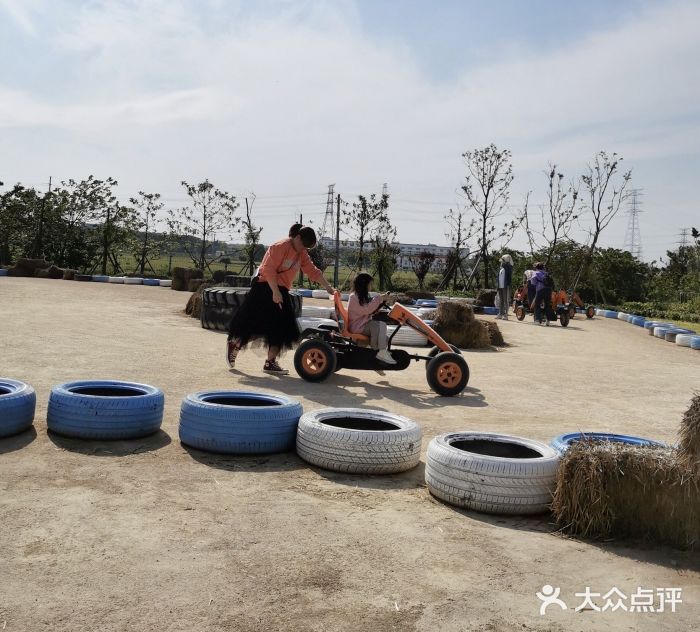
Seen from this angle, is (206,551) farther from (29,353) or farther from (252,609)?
(29,353)

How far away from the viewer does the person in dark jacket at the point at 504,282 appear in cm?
1855

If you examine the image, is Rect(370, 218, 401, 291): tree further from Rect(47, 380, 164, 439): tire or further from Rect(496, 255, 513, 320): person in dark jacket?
Rect(47, 380, 164, 439): tire

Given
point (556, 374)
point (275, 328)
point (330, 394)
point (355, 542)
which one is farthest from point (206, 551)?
point (556, 374)

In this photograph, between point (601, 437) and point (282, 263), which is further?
point (282, 263)

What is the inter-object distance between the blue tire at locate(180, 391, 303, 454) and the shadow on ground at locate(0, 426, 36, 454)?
0.98 meters

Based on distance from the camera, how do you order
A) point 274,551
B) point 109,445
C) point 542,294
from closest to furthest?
point 274,551 < point 109,445 < point 542,294

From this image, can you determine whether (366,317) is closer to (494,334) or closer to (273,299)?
(273,299)

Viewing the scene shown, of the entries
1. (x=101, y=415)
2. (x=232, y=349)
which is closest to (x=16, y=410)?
(x=101, y=415)

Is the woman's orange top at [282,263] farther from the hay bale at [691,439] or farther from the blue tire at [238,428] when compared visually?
the hay bale at [691,439]

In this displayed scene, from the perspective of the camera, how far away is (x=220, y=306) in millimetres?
12094

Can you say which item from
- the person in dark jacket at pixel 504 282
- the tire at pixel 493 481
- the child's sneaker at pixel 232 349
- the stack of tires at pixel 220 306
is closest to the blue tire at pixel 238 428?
the tire at pixel 493 481

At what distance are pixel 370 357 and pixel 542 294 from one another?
11.9 metres

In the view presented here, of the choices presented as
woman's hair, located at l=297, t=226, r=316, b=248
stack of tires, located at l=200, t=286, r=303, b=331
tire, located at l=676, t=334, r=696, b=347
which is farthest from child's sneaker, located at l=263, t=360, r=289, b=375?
tire, located at l=676, t=334, r=696, b=347

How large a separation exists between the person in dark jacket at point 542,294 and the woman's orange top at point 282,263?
38.5 feet
